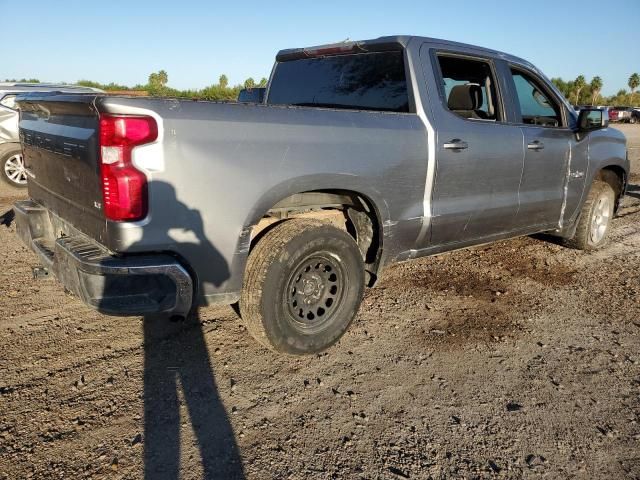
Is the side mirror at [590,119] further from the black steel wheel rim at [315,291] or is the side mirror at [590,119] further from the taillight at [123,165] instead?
the taillight at [123,165]

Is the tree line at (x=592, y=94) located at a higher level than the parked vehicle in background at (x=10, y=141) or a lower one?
higher

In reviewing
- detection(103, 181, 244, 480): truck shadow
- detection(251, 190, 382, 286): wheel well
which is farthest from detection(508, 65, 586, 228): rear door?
detection(103, 181, 244, 480): truck shadow

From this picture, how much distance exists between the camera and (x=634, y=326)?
155 inches

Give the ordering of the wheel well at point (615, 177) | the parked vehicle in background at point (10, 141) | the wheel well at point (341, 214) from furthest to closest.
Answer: the parked vehicle in background at point (10, 141)
the wheel well at point (615, 177)
the wheel well at point (341, 214)

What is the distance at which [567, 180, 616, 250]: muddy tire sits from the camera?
5496 millimetres

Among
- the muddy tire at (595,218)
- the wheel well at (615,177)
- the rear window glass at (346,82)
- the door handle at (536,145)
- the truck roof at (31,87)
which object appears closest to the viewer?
the rear window glass at (346,82)

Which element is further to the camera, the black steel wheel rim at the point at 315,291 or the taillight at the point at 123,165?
the black steel wheel rim at the point at 315,291

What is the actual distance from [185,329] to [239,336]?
1.32 ft

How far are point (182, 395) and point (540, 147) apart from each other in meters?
3.54

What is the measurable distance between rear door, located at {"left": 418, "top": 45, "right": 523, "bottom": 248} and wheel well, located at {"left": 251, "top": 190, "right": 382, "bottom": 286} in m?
0.46

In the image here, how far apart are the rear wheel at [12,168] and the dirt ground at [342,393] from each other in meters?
5.27

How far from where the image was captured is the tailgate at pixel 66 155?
102 inches

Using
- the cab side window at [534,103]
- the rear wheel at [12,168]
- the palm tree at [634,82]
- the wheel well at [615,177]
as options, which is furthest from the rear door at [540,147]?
the palm tree at [634,82]

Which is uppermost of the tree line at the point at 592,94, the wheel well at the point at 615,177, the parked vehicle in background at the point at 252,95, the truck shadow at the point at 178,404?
the tree line at the point at 592,94
